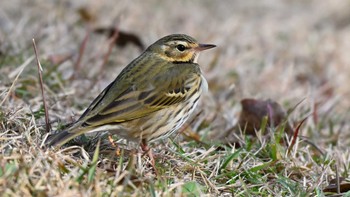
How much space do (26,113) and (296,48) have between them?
5.33 metres

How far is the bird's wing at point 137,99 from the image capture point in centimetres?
470

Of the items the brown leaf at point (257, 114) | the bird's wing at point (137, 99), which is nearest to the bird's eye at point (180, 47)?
the bird's wing at point (137, 99)

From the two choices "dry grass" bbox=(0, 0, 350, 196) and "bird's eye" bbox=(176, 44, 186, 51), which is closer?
"dry grass" bbox=(0, 0, 350, 196)

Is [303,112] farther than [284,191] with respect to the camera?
Yes

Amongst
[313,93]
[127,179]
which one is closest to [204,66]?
[313,93]

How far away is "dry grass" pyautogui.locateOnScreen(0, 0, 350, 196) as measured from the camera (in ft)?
14.2

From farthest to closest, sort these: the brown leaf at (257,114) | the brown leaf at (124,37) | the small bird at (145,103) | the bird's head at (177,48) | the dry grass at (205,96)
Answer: the brown leaf at (124,37) < the brown leaf at (257,114) < the bird's head at (177,48) < the small bird at (145,103) < the dry grass at (205,96)

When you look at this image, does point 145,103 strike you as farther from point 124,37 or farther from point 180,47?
point 124,37

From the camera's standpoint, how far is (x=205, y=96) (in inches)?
290

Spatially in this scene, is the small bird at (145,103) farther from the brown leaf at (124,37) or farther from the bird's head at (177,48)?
the brown leaf at (124,37)

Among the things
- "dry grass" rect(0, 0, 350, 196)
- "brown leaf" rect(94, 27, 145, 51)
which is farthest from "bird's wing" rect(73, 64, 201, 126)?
"brown leaf" rect(94, 27, 145, 51)

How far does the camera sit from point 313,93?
26.9 feet

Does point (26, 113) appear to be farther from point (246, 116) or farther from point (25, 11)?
point (25, 11)

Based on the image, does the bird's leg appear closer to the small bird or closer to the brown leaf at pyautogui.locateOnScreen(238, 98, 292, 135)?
the small bird
